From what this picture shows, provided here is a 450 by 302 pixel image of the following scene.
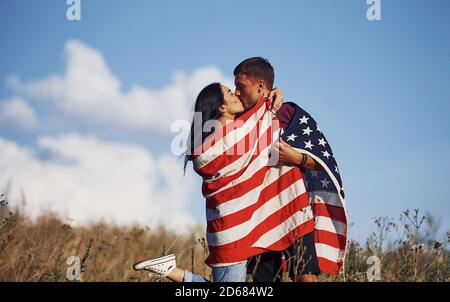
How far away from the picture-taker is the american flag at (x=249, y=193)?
4.17 m

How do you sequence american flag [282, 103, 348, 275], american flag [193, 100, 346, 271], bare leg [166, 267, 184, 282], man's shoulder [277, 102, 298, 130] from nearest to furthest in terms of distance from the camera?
1. american flag [193, 100, 346, 271]
2. bare leg [166, 267, 184, 282]
3. american flag [282, 103, 348, 275]
4. man's shoulder [277, 102, 298, 130]

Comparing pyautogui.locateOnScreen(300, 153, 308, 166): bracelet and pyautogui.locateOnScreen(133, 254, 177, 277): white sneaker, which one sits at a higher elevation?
pyautogui.locateOnScreen(300, 153, 308, 166): bracelet

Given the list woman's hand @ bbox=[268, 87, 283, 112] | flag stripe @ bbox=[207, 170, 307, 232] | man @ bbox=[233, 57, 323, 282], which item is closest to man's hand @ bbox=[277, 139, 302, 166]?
man @ bbox=[233, 57, 323, 282]

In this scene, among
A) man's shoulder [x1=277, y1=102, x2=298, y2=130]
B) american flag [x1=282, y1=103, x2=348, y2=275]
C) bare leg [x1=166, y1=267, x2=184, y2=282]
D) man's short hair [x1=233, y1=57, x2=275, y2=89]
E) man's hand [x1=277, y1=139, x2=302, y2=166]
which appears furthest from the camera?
man's shoulder [x1=277, y1=102, x2=298, y2=130]

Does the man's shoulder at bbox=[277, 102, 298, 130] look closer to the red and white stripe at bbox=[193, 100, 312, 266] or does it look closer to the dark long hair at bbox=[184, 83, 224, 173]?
the red and white stripe at bbox=[193, 100, 312, 266]

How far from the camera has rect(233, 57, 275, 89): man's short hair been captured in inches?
179

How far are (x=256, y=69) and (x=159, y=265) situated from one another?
182cm

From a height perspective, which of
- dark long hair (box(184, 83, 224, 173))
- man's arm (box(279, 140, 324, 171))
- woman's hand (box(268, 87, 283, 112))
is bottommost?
man's arm (box(279, 140, 324, 171))

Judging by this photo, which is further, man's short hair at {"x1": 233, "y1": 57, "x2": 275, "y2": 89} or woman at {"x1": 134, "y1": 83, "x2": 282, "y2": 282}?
man's short hair at {"x1": 233, "y1": 57, "x2": 275, "y2": 89}

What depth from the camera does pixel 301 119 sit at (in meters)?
4.82

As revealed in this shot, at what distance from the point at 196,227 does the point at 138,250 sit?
5.74 ft

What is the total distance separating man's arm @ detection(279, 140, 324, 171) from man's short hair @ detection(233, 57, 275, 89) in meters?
0.61

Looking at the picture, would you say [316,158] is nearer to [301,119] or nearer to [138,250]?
[301,119]
